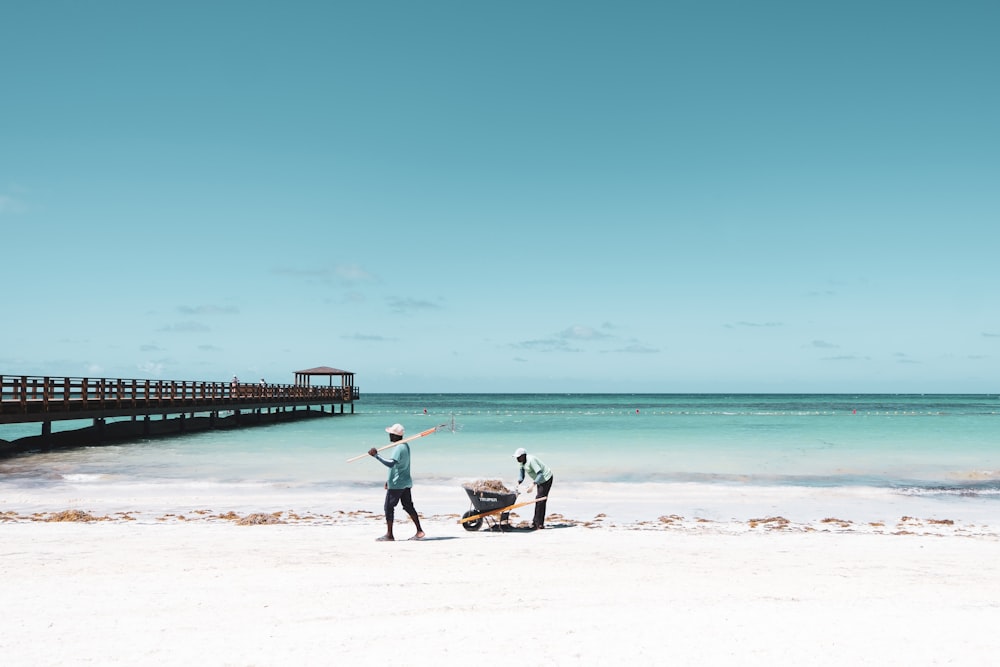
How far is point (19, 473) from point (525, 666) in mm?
19978

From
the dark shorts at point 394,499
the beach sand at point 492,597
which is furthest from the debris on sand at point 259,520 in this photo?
the dark shorts at point 394,499

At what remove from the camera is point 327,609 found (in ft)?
21.6

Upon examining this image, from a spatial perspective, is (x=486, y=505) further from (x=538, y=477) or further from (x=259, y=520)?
(x=259, y=520)

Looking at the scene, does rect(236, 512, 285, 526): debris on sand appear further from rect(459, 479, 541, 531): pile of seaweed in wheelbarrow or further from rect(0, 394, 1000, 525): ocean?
rect(459, 479, 541, 531): pile of seaweed in wheelbarrow

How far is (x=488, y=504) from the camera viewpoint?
10914mm

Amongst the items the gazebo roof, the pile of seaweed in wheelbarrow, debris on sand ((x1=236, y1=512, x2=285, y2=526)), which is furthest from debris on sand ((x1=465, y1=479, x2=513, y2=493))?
the gazebo roof

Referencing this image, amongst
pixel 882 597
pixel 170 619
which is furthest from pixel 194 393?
pixel 882 597

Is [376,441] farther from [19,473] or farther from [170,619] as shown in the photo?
[170,619]

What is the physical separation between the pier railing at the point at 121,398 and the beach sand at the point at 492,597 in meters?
16.2

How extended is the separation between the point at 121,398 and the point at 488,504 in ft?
88.0

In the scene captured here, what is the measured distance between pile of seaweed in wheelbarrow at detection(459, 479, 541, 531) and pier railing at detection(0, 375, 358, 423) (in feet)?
65.1

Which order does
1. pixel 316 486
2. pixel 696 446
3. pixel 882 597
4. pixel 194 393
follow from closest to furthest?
pixel 882 597, pixel 316 486, pixel 696 446, pixel 194 393

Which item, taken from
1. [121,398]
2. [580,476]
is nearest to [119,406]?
[121,398]

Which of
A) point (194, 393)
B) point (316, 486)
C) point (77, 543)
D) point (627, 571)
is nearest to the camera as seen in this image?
point (627, 571)
